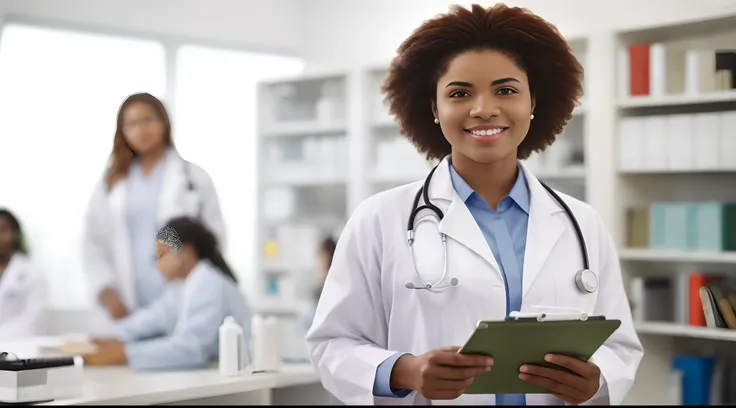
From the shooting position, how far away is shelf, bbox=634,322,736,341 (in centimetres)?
173

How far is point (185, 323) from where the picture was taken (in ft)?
5.12

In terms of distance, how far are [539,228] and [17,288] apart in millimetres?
738

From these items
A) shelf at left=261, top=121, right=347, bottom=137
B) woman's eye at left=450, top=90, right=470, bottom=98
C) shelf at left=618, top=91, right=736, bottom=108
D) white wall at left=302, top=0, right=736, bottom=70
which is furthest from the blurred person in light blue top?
shelf at left=618, top=91, right=736, bottom=108

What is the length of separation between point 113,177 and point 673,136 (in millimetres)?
1530

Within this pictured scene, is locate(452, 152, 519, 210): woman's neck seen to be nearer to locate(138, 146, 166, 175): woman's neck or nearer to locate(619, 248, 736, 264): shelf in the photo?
locate(138, 146, 166, 175): woman's neck

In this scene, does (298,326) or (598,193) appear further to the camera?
(598,193)

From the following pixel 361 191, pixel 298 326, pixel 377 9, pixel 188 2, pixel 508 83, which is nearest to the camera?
pixel 508 83

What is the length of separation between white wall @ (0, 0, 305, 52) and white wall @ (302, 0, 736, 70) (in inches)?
1.9

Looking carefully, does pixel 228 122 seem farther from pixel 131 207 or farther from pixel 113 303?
pixel 113 303

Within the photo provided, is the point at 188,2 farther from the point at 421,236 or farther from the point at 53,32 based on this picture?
the point at 421,236

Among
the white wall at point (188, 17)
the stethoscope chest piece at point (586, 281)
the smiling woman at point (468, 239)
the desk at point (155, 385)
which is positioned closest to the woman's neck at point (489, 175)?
the smiling woman at point (468, 239)

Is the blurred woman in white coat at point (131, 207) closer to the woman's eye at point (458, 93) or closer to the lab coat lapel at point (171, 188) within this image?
the lab coat lapel at point (171, 188)

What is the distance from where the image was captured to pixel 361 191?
228 centimetres

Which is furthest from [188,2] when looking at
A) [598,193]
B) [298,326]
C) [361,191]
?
[598,193]
